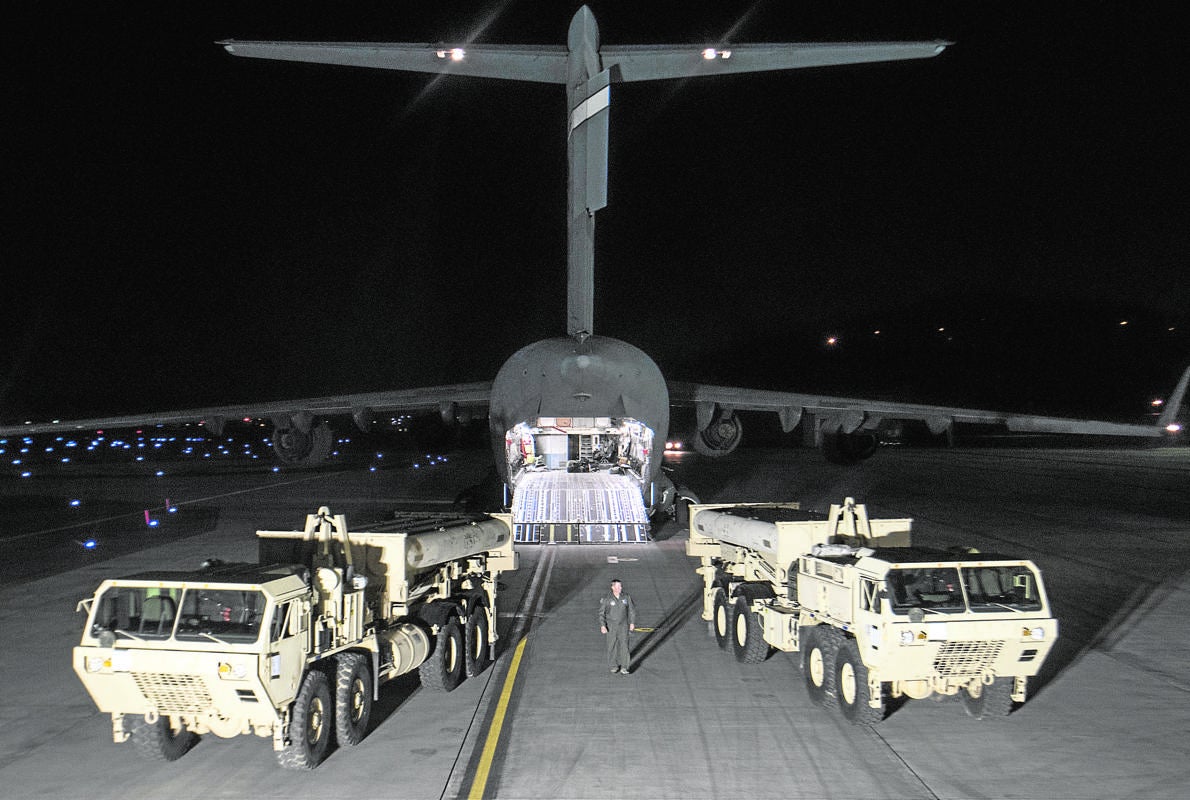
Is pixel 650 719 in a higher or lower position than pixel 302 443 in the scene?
lower

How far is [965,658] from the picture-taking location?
9297mm

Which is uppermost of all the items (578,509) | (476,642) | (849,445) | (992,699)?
(849,445)

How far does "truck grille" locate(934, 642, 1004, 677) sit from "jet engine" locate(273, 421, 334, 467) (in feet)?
73.2

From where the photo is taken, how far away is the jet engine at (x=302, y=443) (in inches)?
1126

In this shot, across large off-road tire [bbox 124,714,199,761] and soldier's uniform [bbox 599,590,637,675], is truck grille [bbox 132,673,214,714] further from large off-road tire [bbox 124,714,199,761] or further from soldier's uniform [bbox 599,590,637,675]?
soldier's uniform [bbox 599,590,637,675]

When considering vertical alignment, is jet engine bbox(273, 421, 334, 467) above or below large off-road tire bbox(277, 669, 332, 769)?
above

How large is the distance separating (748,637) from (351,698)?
17.9ft

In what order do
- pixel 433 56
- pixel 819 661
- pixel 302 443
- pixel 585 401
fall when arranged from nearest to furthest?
pixel 819 661 < pixel 433 56 < pixel 585 401 < pixel 302 443

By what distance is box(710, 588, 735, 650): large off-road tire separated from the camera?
42.7 feet

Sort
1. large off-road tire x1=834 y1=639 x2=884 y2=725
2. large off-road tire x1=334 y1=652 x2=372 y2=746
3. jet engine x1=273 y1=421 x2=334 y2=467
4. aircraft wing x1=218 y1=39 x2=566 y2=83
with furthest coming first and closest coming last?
jet engine x1=273 y1=421 x2=334 y2=467 < aircraft wing x1=218 y1=39 x2=566 y2=83 < large off-road tire x1=834 y1=639 x2=884 y2=725 < large off-road tire x1=334 y1=652 x2=372 y2=746

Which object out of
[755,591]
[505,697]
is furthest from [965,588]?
[505,697]

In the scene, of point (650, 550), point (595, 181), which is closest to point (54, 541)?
point (650, 550)

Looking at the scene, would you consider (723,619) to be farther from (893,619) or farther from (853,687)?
(893,619)

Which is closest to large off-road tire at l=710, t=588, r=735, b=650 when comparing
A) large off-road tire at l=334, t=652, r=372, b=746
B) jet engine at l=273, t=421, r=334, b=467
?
large off-road tire at l=334, t=652, r=372, b=746
